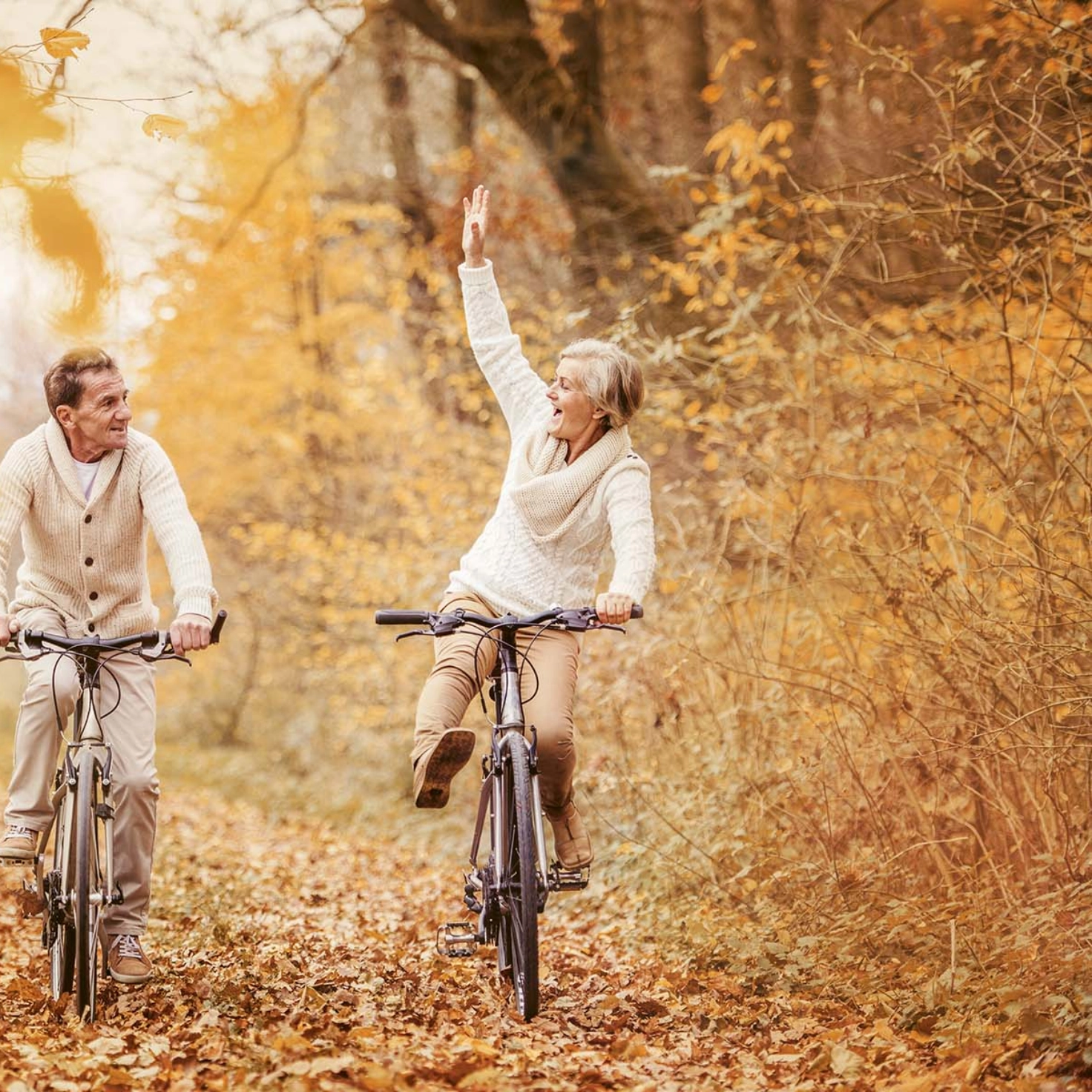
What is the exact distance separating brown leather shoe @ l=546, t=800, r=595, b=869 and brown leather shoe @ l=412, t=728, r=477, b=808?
52cm

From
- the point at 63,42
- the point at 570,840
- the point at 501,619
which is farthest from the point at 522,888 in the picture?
the point at 63,42

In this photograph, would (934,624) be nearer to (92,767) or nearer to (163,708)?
(92,767)

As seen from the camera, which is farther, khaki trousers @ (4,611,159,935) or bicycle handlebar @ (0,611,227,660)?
khaki trousers @ (4,611,159,935)

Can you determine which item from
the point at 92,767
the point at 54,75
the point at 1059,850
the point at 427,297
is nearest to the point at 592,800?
the point at 1059,850

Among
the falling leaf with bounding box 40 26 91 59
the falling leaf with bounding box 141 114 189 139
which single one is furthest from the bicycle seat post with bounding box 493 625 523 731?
the falling leaf with bounding box 40 26 91 59

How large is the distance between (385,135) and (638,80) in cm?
344

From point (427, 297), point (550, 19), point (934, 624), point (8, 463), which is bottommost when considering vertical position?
point (934, 624)

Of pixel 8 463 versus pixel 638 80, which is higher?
pixel 638 80

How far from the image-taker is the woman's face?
16.5ft

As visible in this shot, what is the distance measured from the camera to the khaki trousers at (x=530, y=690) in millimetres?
4828

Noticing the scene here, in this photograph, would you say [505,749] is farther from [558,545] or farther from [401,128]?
[401,128]

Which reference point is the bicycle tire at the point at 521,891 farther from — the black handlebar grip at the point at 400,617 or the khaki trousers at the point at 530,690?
the black handlebar grip at the point at 400,617

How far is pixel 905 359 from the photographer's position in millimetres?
5473

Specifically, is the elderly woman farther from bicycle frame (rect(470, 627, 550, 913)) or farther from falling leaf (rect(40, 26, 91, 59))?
falling leaf (rect(40, 26, 91, 59))
